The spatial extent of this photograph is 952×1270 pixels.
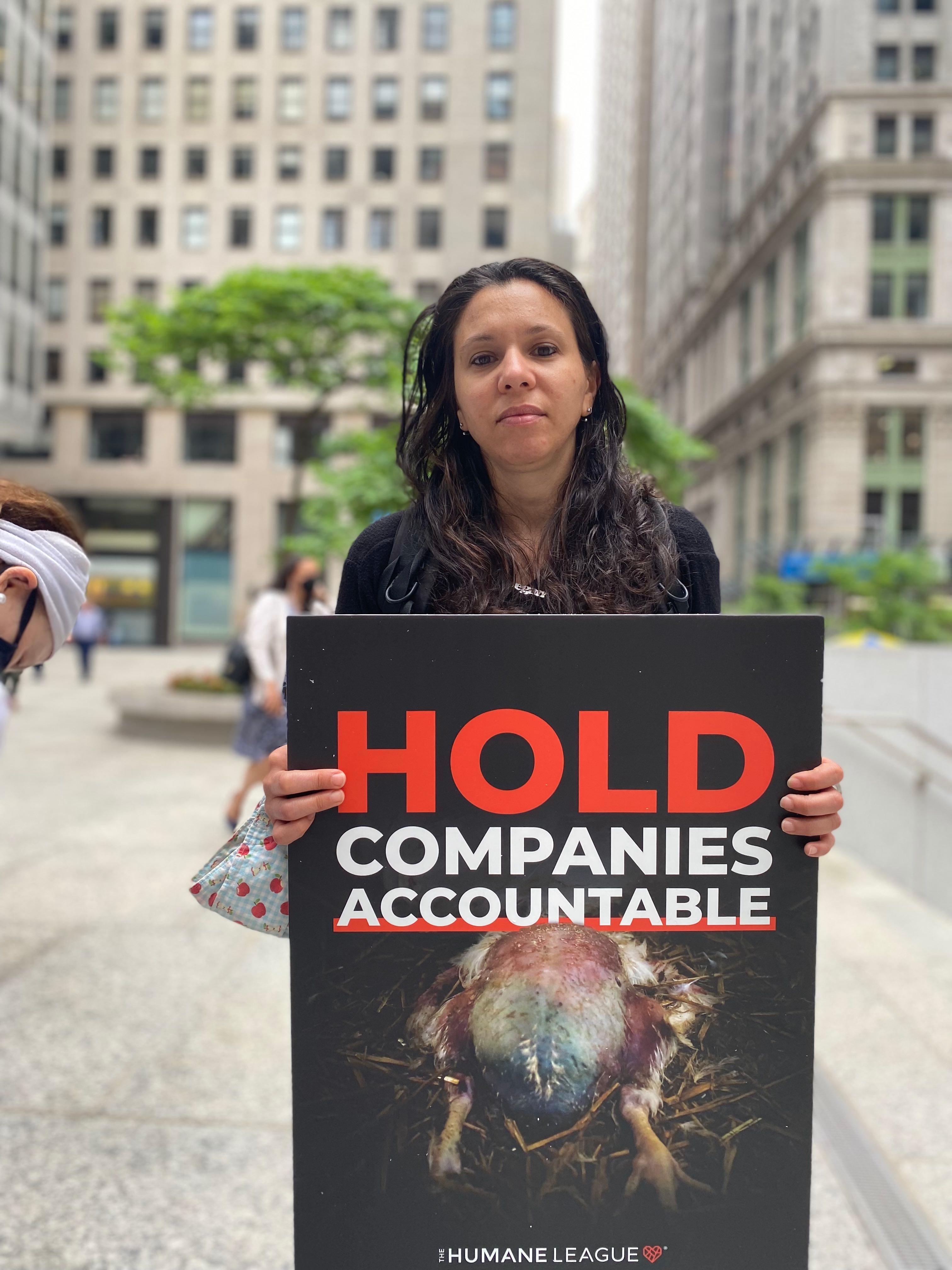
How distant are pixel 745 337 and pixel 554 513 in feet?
159

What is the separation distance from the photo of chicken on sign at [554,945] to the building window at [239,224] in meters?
43.6

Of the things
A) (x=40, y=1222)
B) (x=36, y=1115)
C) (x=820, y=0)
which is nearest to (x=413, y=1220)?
(x=40, y=1222)

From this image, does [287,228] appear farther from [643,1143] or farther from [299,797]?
[643,1143]

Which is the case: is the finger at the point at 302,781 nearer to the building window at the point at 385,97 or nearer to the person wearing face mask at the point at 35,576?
the person wearing face mask at the point at 35,576

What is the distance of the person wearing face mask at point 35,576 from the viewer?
1724 mm

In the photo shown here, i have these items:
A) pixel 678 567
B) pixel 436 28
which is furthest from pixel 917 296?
pixel 678 567

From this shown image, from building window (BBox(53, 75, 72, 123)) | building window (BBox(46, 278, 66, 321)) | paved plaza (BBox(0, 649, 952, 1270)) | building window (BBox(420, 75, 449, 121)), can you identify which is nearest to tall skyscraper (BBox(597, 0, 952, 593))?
building window (BBox(420, 75, 449, 121))

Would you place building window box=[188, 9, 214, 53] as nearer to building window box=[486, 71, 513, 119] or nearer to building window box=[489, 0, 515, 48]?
building window box=[489, 0, 515, 48]

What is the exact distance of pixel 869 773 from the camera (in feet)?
26.0

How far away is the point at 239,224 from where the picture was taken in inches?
1642

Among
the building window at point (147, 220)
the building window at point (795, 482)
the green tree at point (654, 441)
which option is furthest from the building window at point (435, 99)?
the green tree at point (654, 441)

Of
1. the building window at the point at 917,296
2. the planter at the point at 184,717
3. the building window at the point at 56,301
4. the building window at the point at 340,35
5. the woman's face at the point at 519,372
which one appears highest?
the building window at the point at 340,35

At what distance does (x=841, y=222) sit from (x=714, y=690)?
37666mm

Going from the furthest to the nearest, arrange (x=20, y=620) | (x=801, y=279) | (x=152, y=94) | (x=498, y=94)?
(x=152, y=94) < (x=498, y=94) < (x=801, y=279) < (x=20, y=620)
